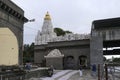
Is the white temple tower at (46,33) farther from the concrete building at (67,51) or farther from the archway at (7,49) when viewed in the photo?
the archway at (7,49)

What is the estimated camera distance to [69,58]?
5891cm

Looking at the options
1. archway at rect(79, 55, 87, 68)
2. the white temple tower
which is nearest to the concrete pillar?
archway at rect(79, 55, 87, 68)

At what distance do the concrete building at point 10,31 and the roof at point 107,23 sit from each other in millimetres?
11366

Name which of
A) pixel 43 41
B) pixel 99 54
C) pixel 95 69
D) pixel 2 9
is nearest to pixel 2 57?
pixel 2 9

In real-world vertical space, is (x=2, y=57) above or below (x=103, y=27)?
below

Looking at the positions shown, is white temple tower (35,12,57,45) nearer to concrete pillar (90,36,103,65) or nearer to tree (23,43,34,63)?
tree (23,43,34,63)

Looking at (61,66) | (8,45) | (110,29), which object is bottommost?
(61,66)

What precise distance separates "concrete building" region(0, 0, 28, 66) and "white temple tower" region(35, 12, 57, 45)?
20.8 m

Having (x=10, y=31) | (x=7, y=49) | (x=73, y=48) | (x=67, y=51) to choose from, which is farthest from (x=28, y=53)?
(x=7, y=49)

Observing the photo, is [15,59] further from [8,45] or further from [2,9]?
[2,9]

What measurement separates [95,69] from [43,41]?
94.6 feet

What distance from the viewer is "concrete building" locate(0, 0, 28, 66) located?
948 inches

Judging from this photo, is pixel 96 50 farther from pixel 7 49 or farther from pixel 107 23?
pixel 7 49

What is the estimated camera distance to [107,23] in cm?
4419
